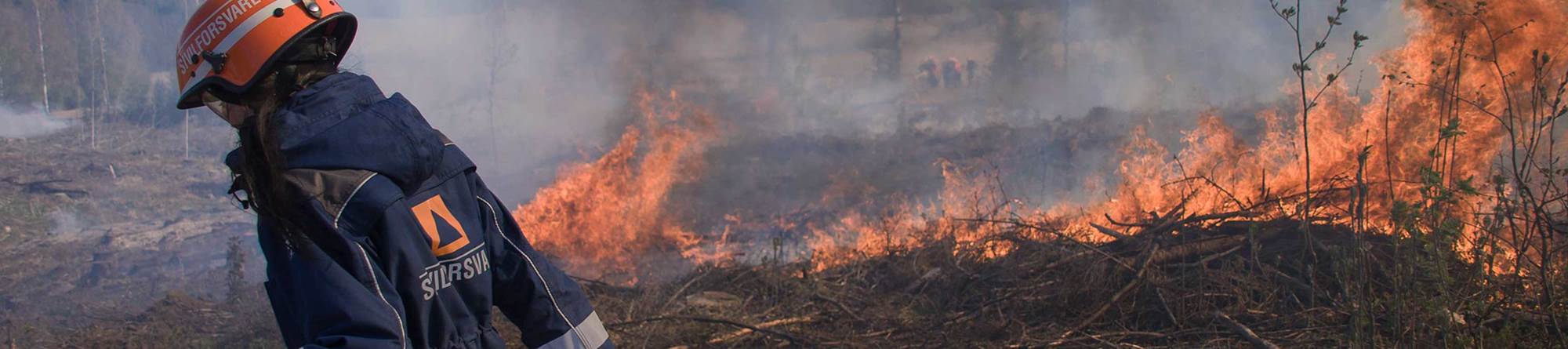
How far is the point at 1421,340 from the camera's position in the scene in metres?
3.52

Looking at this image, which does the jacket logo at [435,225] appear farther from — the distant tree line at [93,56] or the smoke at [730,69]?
the distant tree line at [93,56]

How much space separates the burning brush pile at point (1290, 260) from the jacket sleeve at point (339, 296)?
280 cm

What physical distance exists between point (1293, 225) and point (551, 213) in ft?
26.3

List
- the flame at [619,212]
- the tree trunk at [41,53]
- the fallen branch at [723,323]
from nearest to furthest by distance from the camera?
the fallen branch at [723,323] → the flame at [619,212] → the tree trunk at [41,53]

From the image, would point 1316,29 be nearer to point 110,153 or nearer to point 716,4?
point 716,4

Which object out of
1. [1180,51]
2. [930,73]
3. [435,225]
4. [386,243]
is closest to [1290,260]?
[435,225]

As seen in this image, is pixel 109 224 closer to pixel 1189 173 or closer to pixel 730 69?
pixel 730 69

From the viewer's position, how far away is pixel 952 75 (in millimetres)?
20984

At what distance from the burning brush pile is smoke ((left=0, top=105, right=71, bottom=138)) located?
13.8 metres

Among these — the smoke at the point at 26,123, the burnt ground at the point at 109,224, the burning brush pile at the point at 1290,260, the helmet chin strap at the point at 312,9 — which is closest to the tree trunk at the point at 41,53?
the smoke at the point at 26,123

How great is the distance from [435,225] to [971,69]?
1975cm

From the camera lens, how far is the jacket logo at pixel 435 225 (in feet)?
6.33

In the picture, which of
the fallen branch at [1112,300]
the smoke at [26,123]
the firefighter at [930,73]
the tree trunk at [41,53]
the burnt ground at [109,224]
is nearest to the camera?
the fallen branch at [1112,300]

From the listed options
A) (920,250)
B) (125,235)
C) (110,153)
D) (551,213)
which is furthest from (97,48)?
(920,250)
